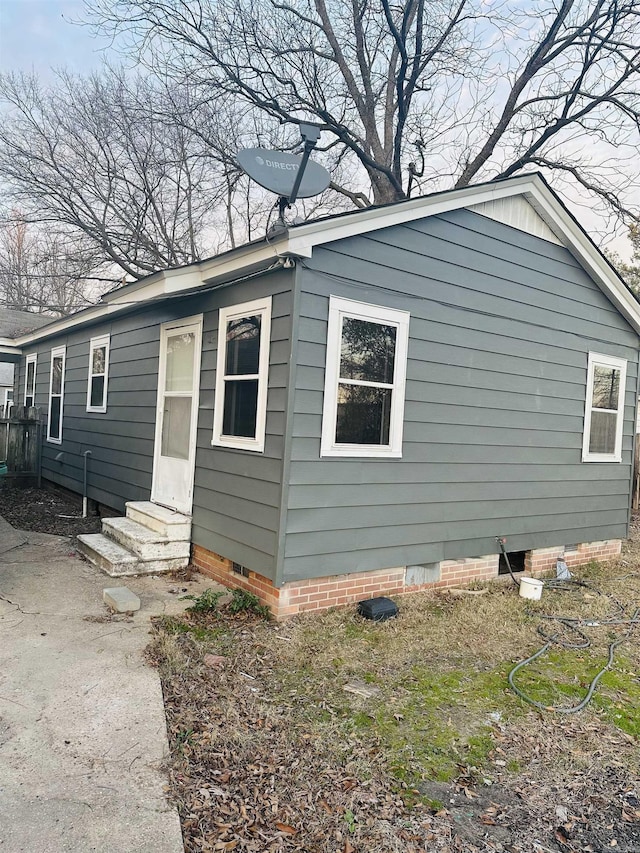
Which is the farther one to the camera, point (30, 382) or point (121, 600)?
point (30, 382)

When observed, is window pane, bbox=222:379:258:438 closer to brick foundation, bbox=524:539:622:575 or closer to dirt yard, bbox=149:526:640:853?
dirt yard, bbox=149:526:640:853

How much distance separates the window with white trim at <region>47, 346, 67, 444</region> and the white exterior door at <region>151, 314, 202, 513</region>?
4.45 metres

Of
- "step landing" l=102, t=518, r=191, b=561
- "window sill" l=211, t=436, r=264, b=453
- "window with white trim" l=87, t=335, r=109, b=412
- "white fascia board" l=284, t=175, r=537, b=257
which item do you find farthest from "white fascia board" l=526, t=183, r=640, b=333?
"window with white trim" l=87, t=335, r=109, b=412

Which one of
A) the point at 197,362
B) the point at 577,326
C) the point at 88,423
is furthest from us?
the point at 88,423

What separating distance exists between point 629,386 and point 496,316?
123 inches

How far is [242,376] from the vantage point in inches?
199

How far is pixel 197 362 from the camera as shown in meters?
5.83

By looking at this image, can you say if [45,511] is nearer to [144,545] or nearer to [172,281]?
[144,545]

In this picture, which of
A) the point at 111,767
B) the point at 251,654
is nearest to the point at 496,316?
the point at 251,654

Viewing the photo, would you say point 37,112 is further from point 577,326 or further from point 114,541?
point 577,326

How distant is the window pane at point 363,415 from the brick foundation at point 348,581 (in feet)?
4.02

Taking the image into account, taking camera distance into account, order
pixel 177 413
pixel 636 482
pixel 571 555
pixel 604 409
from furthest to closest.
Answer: pixel 636 482, pixel 604 409, pixel 571 555, pixel 177 413

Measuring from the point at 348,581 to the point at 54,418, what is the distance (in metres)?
7.70

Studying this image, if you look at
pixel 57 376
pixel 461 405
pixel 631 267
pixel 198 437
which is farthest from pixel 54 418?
pixel 631 267
